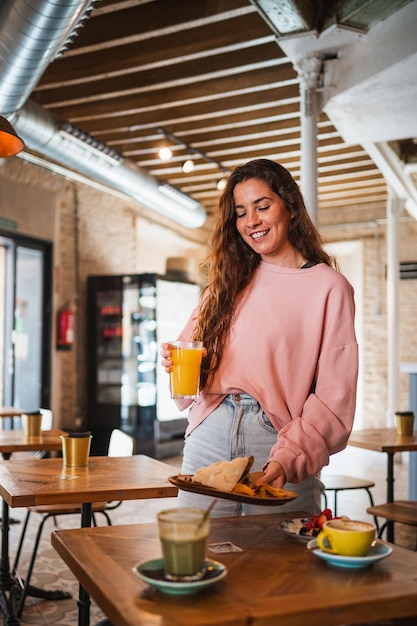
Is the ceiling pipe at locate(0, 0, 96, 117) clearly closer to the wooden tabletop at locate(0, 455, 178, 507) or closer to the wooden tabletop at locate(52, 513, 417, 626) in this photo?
the wooden tabletop at locate(0, 455, 178, 507)

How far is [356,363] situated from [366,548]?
0.53 m

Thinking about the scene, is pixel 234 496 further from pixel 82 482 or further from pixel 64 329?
pixel 64 329

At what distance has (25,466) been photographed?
254cm

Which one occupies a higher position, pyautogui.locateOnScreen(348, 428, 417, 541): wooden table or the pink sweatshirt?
the pink sweatshirt

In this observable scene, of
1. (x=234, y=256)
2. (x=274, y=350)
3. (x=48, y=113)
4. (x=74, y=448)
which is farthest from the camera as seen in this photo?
(x=48, y=113)

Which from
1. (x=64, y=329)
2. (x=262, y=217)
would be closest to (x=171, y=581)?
(x=262, y=217)

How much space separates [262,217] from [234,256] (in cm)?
16

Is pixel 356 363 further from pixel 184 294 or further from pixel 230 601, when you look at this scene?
pixel 184 294

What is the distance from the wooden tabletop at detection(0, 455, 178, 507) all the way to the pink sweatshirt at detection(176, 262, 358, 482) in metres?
0.46

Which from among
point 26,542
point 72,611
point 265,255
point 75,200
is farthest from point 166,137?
point 265,255

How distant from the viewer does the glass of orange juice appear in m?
1.77

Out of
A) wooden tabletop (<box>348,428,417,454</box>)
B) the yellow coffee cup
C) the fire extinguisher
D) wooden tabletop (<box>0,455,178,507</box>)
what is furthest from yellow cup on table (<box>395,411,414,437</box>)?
the fire extinguisher

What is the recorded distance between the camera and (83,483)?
2207mm

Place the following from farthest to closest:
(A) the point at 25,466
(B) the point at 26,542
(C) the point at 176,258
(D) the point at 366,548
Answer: (C) the point at 176,258, (B) the point at 26,542, (A) the point at 25,466, (D) the point at 366,548
